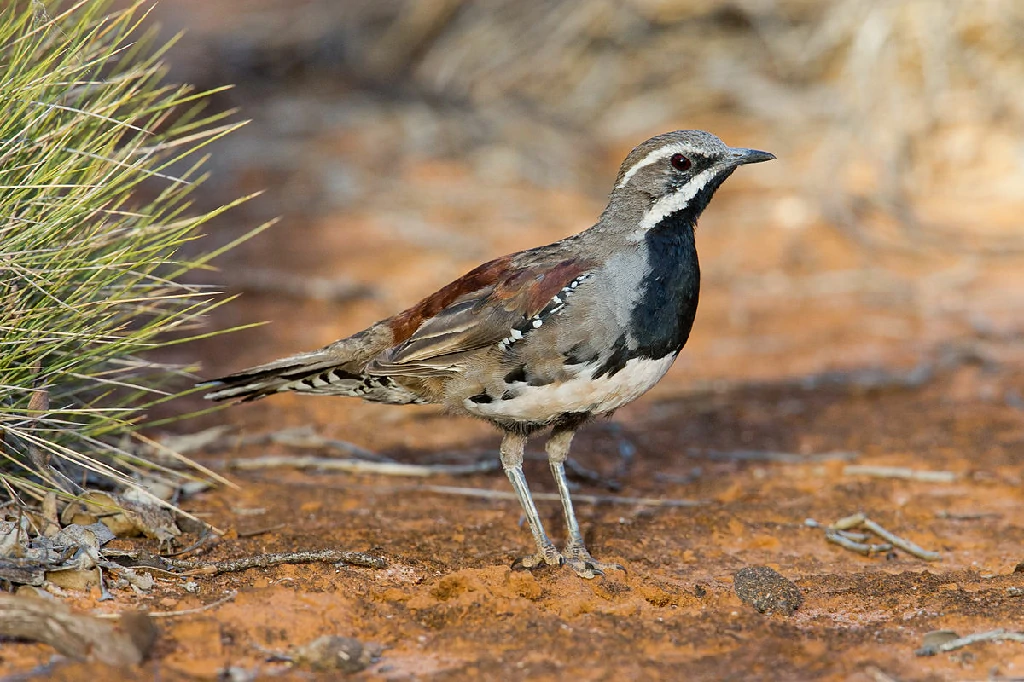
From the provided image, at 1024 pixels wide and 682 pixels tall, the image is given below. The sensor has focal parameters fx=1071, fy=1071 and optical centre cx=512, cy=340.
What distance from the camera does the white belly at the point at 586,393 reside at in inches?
188

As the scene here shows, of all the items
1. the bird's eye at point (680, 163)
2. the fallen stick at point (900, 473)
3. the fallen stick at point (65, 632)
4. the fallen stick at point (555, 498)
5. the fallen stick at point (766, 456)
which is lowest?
the fallen stick at point (555, 498)

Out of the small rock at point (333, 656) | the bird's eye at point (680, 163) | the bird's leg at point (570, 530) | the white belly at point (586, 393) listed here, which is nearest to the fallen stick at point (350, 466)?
the bird's leg at point (570, 530)

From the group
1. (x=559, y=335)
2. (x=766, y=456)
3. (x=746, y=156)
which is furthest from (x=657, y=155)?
(x=766, y=456)

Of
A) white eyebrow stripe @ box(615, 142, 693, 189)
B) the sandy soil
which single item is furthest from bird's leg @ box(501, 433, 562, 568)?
white eyebrow stripe @ box(615, 142, 693, 189)

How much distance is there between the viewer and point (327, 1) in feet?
50.6

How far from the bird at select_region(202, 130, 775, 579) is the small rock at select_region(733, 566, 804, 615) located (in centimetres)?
59

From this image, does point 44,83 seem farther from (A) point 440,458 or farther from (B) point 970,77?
(B) point 970,77

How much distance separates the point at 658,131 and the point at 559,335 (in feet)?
31.1

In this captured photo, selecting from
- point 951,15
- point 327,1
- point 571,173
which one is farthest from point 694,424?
point 327,1

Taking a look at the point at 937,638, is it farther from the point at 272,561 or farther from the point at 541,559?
the point at 272,561

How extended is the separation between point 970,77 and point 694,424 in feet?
24.7

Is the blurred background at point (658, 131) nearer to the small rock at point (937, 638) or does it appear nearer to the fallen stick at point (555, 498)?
the fallen stick at point (555, 498)

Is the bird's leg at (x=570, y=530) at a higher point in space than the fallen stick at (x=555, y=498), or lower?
higher

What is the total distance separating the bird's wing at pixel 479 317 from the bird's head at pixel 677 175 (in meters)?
0.43
